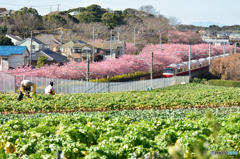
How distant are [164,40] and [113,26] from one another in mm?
17414

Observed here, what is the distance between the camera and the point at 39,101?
1958 centimetres

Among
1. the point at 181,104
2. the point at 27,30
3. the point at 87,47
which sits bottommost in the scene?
the point at 181,104

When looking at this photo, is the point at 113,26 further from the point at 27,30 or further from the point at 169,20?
the point at 27,30

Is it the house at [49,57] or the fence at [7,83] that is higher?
the house at [49,57]

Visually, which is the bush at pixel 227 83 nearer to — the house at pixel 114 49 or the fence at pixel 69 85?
the fence at pixel 69 85

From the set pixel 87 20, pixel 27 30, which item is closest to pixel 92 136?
pixel 27 30

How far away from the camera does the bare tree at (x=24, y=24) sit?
81875 mm

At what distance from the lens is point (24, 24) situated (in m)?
83.0

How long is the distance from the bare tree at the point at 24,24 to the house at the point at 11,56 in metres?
32.0

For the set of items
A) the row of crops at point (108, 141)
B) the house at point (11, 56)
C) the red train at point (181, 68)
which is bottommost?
the row of crops at point (108, 141)

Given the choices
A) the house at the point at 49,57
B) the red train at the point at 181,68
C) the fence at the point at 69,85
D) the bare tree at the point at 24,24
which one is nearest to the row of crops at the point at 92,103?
the fence at the point at 69,85

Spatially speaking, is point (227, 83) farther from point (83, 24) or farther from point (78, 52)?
point (83, 24)

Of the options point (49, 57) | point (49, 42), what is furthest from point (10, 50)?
point (49, 42)

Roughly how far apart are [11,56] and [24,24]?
3501cm
